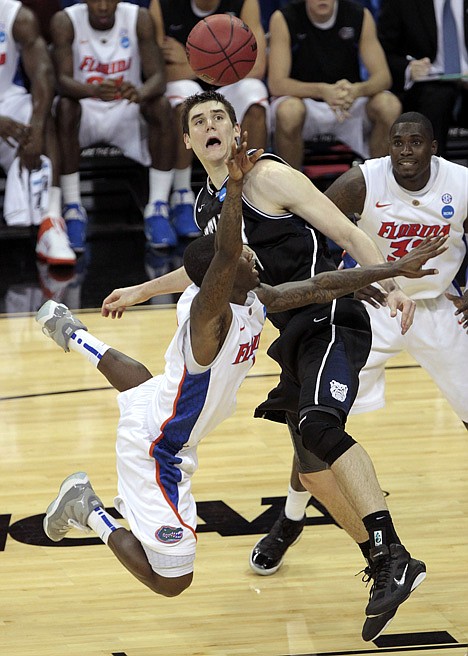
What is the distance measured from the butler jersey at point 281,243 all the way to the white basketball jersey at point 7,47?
568cm

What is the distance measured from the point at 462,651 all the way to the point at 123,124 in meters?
6.56

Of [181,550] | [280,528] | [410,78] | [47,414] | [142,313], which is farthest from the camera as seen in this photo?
[410,78]

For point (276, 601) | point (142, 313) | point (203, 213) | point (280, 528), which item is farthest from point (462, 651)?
point (142, 313)

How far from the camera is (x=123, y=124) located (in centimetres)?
976

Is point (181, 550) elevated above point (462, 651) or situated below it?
above

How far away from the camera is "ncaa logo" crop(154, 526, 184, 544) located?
3.93m

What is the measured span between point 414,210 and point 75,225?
503cm

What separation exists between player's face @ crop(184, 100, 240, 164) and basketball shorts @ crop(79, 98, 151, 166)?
5.62 m

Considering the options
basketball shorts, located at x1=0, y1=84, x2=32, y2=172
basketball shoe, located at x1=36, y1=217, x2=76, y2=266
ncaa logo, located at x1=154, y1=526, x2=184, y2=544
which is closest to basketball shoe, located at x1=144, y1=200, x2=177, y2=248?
basketball shoe, located at x1=36, y1=217, x2=76, y2=266

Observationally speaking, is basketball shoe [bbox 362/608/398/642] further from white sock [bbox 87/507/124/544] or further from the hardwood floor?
white sock [bbox 87/507/124/544]

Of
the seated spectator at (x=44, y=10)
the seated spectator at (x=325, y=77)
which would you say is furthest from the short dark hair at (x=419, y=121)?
the seated spectator at (x=44, y=10)

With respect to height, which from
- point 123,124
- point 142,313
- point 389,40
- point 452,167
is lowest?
point 142,313

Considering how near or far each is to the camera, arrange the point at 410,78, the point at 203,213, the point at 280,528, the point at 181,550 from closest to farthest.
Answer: the point at 181,550
the point at 203,213
the point at 280,528
the point at 410,78

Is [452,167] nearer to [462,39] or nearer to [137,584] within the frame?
[137,584]
